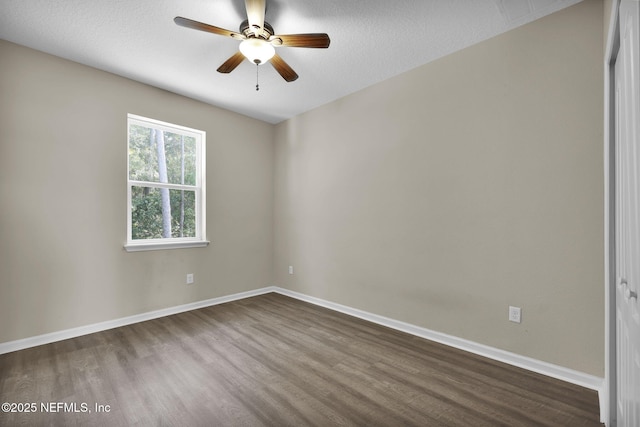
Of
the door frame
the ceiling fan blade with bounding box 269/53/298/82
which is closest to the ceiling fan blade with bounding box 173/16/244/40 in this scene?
the ceiling fan blade with bounding box 269/53/298/82

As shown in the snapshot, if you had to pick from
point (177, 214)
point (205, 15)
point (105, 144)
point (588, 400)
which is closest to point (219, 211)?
point (177, 214)

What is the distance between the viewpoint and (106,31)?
95.7 inches

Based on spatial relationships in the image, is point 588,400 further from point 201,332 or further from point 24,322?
point 24,322

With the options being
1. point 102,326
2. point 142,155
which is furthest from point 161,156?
point 102,326

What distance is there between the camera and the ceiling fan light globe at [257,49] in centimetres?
220

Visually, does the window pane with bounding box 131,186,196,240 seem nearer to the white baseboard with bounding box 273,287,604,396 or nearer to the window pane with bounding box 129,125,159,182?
the window pane with bounding box 129,125,159,182

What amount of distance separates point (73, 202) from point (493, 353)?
159 inches

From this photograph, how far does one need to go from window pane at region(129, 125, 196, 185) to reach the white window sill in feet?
2.47

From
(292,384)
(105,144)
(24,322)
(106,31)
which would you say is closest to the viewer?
(292,384)

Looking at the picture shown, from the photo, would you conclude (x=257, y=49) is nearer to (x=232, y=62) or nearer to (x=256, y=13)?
(x=256, y=13)

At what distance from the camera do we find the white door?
1.01 m

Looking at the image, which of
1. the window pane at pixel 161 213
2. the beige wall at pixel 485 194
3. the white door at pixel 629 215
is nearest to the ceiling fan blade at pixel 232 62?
the beige wall at pixel 485 194

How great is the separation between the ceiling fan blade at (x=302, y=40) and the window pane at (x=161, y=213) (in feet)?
7.78

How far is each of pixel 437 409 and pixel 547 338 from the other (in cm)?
107
